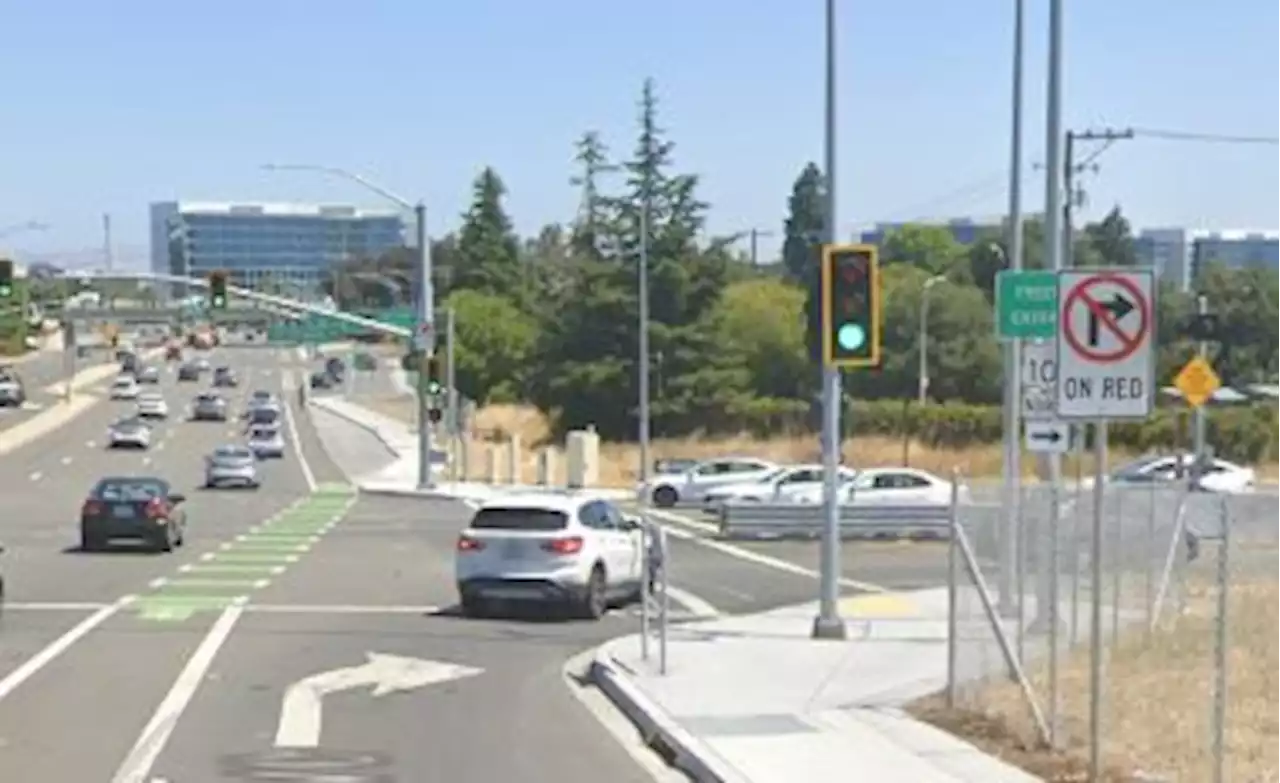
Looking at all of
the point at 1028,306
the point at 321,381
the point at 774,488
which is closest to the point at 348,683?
the point at 1028,306

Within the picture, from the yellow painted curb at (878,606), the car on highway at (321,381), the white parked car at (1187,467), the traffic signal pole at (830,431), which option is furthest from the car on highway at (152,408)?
the traffic signal pole at (830,431)

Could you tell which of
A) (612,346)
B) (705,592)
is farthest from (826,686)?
(612,346)

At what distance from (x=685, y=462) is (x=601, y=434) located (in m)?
30.7

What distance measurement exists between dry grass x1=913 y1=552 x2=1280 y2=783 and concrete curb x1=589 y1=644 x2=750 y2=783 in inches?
79.4

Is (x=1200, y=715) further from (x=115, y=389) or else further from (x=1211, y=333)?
(x=115, y=389)

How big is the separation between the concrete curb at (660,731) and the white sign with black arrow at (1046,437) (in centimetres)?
572

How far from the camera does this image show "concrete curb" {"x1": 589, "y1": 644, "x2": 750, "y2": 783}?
48.3 ft

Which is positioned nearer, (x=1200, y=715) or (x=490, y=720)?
(x=1200, y=715)

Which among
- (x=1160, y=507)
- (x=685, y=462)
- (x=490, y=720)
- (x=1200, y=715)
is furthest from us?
(x=685, y=462)

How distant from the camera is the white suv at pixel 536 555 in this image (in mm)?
27828

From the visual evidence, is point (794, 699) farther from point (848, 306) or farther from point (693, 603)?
point (693, 603)

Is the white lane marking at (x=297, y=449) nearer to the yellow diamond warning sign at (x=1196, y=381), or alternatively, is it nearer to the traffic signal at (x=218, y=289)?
the traffic signal at (x=218, y=289)

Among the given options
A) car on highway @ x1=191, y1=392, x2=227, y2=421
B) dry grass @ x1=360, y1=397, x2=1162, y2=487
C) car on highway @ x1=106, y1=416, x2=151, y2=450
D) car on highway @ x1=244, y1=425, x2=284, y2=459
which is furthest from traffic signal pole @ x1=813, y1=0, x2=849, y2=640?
car on highway @ x1=191, y1=392, x2=227, y2=421

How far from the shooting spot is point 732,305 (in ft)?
364
